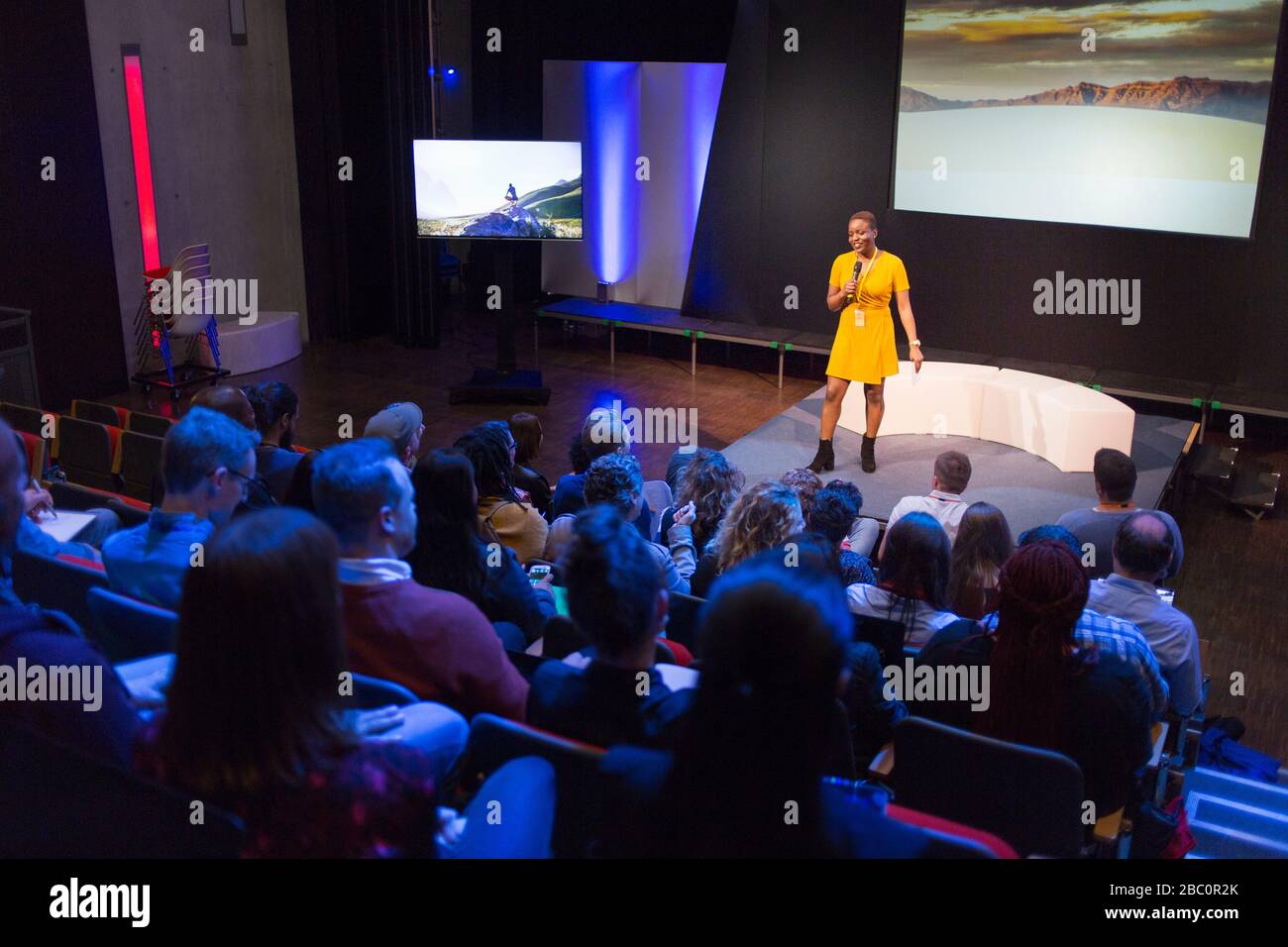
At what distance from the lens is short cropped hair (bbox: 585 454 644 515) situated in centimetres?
374

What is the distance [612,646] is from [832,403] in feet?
15.9

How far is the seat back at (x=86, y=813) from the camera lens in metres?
1.76

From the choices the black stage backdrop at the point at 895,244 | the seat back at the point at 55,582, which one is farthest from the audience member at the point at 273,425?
the black stage backdrop at the point at 895,244

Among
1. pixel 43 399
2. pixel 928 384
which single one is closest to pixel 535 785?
pixel 928 384

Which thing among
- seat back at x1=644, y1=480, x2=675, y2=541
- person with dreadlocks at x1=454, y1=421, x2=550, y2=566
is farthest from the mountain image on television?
person with dreadlocks at x1=454, y1=421, x2=550, y2=566

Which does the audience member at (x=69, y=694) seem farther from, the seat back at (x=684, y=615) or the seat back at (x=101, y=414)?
the seat back at (x=101, y=414)

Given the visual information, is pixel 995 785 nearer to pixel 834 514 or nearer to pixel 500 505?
pixel 834 514

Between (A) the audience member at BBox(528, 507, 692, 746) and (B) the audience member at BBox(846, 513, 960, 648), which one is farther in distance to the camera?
(B) the audience member at BBox(846, 513, 960, 648)

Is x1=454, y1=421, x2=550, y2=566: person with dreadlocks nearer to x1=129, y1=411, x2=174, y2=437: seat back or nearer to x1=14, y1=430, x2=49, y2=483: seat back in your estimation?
x1=14, y1=430, x2=49, y2=483: seat back

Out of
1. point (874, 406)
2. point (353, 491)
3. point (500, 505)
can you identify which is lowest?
point (874, 406)

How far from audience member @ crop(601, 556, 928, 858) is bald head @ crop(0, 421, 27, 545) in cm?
129

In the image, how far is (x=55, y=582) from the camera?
2959 millimetres

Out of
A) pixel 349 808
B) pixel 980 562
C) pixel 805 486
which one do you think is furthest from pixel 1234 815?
pixel 349 808

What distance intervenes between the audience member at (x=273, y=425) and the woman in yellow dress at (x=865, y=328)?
3.04 metres
